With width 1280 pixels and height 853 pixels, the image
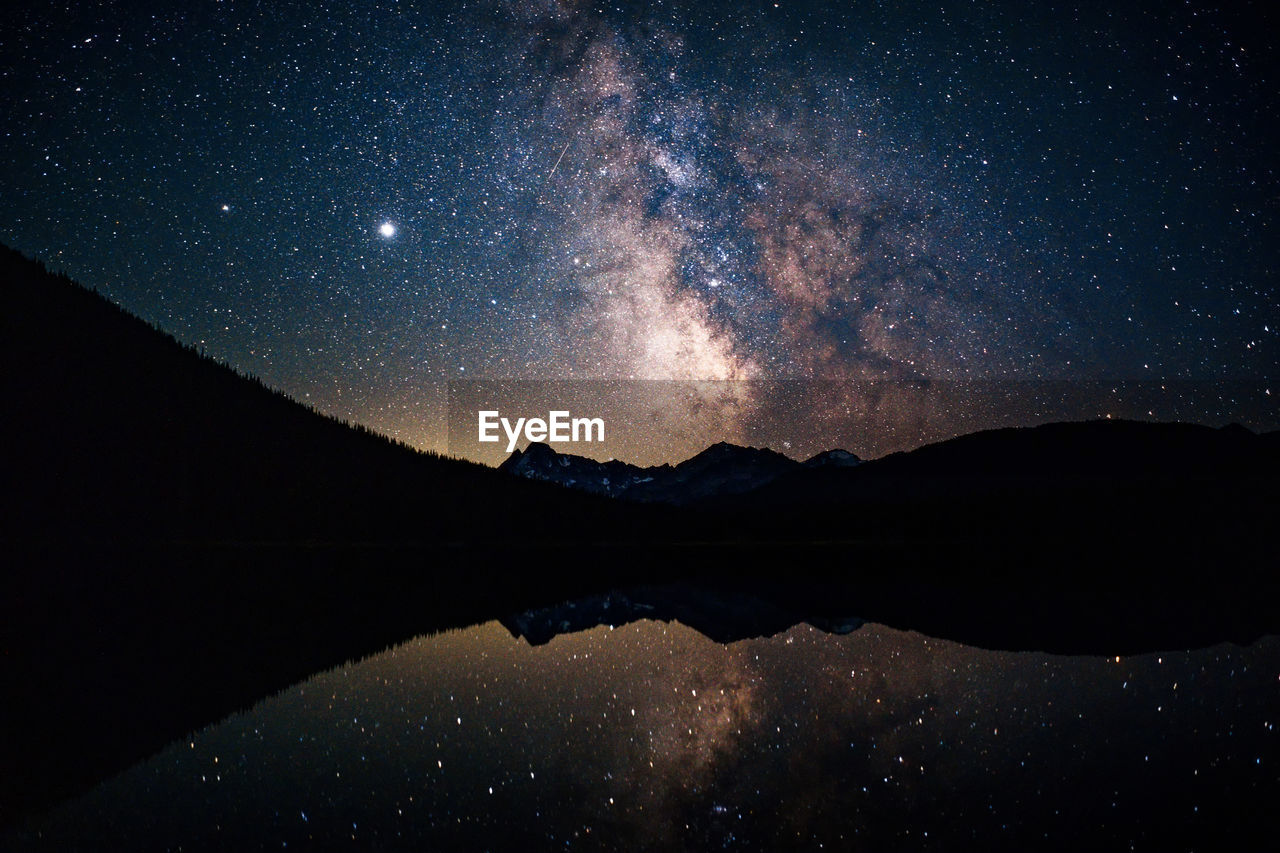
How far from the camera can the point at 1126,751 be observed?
5.91 meters

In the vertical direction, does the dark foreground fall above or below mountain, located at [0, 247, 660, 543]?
below

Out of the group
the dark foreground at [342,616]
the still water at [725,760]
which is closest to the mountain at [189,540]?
the dark foreground at [342,616]

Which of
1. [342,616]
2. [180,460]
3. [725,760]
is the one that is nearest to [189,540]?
[180,460]

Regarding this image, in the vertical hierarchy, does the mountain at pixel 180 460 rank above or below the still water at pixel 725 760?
above

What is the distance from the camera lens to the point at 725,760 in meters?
5.78

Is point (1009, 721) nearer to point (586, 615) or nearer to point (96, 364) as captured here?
point (586, 615)

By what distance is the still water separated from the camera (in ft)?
15.0

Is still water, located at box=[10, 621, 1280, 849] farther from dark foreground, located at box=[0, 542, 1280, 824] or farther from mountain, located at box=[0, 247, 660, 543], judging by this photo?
mountain, located at box=[0, 247, 660, 543]

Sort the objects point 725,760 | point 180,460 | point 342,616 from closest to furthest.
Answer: point 725,760
point 342,616
point 180,460

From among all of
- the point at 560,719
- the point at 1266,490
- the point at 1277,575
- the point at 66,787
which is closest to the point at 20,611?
the point at 66,787

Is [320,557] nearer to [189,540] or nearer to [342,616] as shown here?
[189,540]

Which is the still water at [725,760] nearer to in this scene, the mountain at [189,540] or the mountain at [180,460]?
the mountain at [189,540]

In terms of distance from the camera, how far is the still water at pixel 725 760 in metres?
4.57

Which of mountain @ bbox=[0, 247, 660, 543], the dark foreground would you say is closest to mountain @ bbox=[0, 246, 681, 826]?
the dark foreground
